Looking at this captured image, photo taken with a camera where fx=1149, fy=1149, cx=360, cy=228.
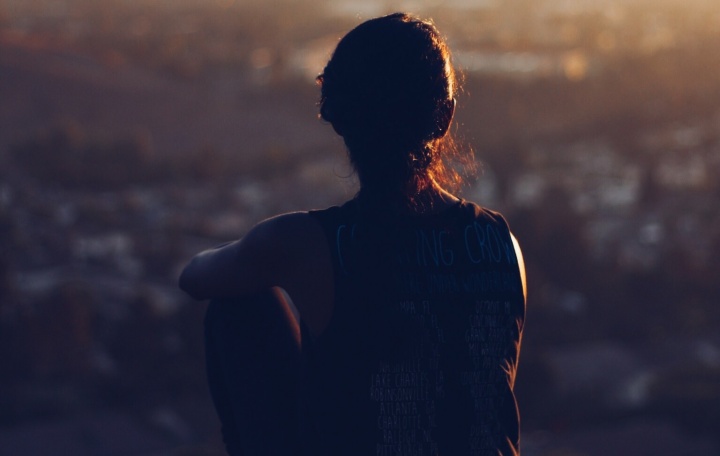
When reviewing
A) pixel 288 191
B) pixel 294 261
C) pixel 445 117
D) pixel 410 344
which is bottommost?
pixel 410 344

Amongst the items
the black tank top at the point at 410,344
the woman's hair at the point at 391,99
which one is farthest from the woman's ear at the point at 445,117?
the black tank top at the point at 410,344

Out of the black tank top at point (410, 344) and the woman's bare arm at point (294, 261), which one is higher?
the woman's bare arm at point (294, 261)

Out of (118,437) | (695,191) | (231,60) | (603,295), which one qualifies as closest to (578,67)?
(695,191)

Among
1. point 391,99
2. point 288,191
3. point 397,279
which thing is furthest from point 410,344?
point 288,191

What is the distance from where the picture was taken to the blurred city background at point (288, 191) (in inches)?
375

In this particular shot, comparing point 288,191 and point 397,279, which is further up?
point 288,191

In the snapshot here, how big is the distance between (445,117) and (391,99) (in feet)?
0.30

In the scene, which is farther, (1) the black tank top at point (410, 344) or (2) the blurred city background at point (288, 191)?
(2) the blurred city background at point (288, 191)

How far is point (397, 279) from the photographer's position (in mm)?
1274

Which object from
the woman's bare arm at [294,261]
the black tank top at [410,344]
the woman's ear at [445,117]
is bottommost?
the black tank top at [410,344]

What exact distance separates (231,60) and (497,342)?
2251cm

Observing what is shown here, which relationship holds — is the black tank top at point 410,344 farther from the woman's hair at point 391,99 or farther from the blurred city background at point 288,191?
the blurred city background at point 288,191

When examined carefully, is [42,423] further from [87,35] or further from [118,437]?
[87,35]

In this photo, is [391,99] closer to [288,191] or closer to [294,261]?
[294,261]
